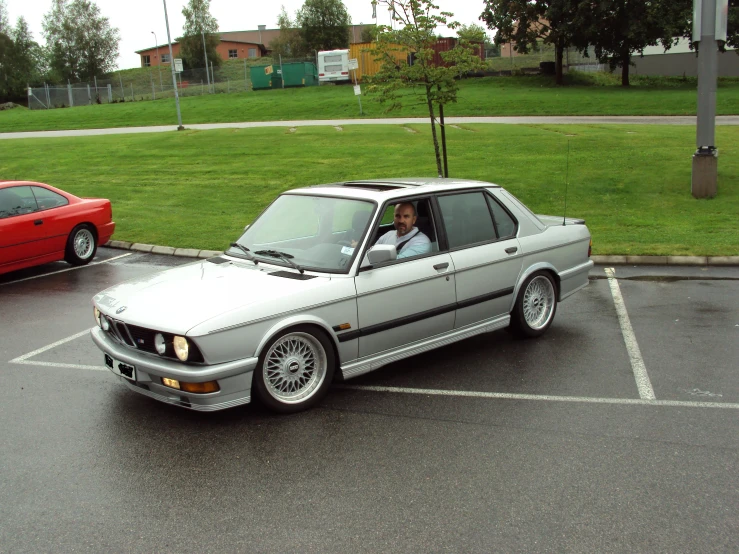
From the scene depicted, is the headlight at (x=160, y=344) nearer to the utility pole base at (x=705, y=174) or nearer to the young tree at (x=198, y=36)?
the utility pole base at (x=705, y=174)

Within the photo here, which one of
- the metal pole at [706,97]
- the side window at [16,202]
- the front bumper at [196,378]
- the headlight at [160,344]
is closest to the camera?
the front bumper at [196,378]

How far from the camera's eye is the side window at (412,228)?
20.1 feet

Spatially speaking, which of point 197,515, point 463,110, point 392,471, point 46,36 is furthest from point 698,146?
point 46,36

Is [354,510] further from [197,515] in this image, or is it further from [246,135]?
[246,135]

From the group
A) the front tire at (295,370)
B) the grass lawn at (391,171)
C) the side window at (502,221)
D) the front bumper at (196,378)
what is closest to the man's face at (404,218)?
the side window at (502,221)

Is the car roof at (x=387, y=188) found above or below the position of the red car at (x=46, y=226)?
above

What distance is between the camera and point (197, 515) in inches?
153

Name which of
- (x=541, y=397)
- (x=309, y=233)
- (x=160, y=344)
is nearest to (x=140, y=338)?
(x=160, y=344)

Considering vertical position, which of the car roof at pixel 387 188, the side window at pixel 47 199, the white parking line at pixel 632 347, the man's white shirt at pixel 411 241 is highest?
the car roof at pixel 387 188

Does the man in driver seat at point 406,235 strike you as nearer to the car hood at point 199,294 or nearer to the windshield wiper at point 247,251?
the car hood at point 199,294

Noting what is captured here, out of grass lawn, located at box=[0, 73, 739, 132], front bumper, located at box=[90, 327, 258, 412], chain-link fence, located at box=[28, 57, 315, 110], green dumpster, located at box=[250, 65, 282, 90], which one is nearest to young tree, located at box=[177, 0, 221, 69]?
chain-link fence, located at box=[28, 57, 315, 110]

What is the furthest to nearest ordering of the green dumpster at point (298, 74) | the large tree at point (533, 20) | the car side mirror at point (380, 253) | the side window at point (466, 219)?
1. the green dumpster at point (298, 74)
2. the large tree at point (533, 20)
3. the side window at point (466, 219)
4. the car side mirror at point (380, 253)

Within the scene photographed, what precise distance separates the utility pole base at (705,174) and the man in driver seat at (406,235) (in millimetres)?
10009

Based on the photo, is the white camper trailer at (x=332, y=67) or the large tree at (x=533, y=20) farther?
the white camper trailer at (x=332, y=67)
